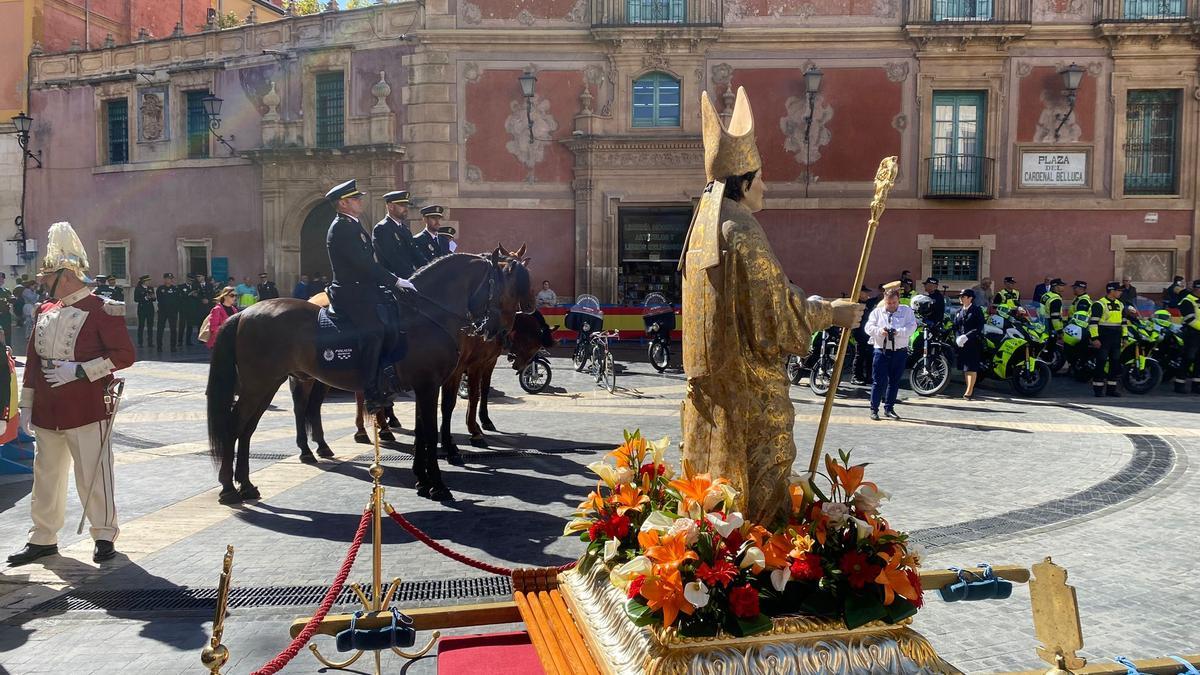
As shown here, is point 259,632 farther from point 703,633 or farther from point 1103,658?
point 1103,658

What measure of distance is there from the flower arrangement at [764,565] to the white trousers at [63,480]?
443cm

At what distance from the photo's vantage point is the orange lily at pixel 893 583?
119 inches

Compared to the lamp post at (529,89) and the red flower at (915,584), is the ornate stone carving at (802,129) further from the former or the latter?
the red flower at (915,584)

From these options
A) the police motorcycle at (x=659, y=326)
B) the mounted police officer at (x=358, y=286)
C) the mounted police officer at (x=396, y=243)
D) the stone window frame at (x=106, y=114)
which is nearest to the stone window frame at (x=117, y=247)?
the stone window frame at (x=106, y=114)

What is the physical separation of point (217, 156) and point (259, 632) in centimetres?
2394

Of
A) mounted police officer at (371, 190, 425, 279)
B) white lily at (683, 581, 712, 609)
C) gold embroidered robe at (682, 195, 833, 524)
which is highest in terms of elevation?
mounted police officer at (371, 190, 425, 279)

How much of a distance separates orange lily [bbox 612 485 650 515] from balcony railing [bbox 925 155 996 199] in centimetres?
1993

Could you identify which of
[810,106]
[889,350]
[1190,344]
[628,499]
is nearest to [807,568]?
[628,499]

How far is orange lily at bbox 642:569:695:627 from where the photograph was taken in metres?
2.89

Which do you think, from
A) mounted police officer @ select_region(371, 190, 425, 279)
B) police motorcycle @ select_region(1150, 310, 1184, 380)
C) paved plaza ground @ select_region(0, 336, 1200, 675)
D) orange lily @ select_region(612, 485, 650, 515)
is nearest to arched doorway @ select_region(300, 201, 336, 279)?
paved plaza ground @ select_region(0, 336, 1200, 675)

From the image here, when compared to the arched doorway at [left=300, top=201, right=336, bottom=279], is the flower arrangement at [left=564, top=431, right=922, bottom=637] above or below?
below

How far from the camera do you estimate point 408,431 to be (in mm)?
10742

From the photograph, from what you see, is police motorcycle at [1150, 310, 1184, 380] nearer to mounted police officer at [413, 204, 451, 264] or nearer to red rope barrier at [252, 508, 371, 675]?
mounted police officer at [413, 204, 451, 264]

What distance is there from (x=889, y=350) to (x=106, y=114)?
26.9 m
